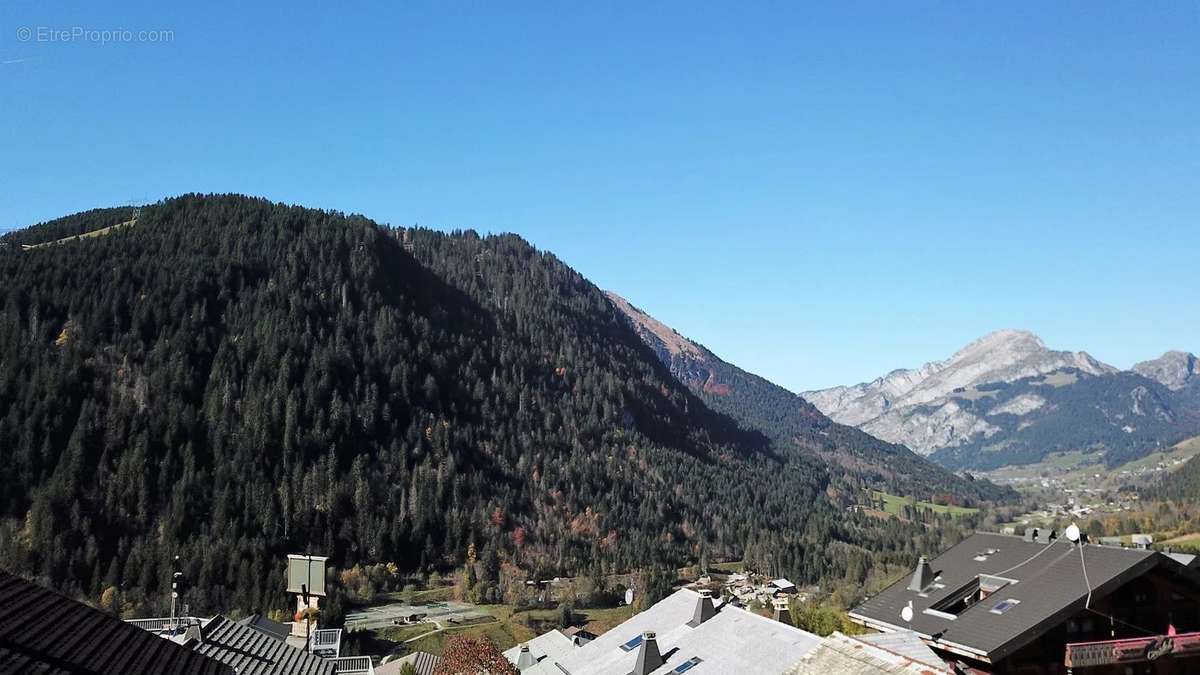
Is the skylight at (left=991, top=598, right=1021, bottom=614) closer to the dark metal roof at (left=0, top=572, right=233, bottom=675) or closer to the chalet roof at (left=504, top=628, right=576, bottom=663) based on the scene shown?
the dark metal roof at (left=0, top=572, right=233, bottom=675)

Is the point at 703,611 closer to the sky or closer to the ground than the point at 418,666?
closer to the sky

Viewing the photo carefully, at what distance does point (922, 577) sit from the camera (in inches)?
1213

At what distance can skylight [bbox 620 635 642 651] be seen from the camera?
39.6 metres

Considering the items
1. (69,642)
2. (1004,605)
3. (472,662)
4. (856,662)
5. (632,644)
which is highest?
(69,642)

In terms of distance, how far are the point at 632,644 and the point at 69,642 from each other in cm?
3070

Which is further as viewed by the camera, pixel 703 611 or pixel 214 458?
pixel 214 458

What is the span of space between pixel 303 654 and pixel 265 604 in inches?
4107

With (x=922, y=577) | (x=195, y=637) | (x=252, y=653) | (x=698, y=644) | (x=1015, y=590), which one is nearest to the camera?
(x=252, y=653)

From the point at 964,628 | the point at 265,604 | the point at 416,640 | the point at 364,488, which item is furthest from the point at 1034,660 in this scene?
the point at 364,488

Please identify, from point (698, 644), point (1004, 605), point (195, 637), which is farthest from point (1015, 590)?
point (195, 637)

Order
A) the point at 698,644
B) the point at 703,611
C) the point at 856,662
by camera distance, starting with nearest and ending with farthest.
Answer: the point at 856,662 → the point at 698,644 → the point at 703,611

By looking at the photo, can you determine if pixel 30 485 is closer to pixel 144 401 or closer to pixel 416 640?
pixel 144 401

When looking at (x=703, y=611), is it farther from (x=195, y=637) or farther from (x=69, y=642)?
(x=69, y=642)

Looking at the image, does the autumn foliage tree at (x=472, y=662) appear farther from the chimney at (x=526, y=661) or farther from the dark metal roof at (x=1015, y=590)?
the dark metal roof at (x=1015, y=590)
